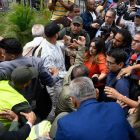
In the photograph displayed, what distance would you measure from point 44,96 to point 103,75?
0.99 meters

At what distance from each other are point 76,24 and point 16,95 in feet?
8.05

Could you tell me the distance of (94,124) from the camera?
166 cm

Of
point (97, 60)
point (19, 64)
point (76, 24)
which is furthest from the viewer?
point (76, 24)

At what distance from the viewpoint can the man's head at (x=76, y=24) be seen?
13.6 feet

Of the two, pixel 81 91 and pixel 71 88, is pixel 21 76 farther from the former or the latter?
pixel 81 91

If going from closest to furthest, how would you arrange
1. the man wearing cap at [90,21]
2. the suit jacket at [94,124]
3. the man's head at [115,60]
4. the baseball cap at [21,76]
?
the suit jacket at [94,124] < the baseball cap at [21,76] < the man's head at [115,60] < the man wearing cap at [90,21]

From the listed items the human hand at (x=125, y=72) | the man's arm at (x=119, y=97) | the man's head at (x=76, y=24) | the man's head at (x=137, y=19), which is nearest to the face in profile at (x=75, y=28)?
the man's head at (x=76, y=24)

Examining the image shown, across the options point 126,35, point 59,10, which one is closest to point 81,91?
point 126,35

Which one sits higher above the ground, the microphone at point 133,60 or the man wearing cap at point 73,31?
the man wearing cap at point 73,31

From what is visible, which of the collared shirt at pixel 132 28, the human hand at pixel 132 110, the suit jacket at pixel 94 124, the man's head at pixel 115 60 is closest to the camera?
the suit jacket at pixel 94 124

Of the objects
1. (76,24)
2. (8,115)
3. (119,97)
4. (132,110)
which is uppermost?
(76,24)

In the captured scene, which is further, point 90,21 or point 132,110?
point 90,21

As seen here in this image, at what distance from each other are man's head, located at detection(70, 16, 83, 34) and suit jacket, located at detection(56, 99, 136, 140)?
2.63 meters

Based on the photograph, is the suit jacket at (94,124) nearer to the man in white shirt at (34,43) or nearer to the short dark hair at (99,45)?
the short dark hair at (99,45)
